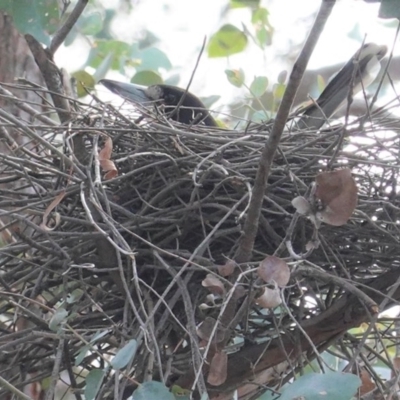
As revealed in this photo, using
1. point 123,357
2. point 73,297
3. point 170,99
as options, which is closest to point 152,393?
point 123,357

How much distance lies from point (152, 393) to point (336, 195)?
33 centimetres

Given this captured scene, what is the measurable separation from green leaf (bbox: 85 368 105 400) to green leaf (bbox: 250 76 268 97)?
97cm

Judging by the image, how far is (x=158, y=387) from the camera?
92 centimetres

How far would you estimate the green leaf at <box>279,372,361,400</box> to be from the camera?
86 cm

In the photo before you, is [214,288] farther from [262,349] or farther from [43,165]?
[43,165]

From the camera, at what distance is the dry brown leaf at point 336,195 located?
0.91m

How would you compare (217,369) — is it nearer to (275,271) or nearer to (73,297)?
(275,271)

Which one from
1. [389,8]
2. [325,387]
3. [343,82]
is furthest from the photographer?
[343,82]

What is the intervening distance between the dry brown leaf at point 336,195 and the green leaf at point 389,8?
219 mm

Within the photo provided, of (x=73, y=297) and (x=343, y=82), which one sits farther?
(x=343, y=82)

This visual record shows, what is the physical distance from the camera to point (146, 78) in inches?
80.1

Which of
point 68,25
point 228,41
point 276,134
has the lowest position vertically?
point 276,134

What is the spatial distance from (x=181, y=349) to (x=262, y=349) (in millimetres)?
141

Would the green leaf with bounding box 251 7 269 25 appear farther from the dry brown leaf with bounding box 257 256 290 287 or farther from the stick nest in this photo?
the dry brown leaf with bounding box 257 256 290 287
